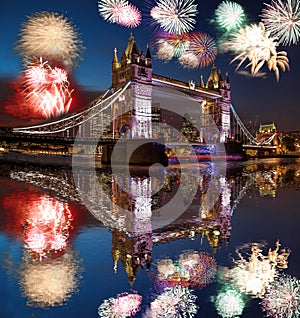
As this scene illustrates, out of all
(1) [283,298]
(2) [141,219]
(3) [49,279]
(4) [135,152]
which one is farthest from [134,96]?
(1) [283,298]

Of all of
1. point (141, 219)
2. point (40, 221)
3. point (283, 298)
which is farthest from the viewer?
point (141, 219)

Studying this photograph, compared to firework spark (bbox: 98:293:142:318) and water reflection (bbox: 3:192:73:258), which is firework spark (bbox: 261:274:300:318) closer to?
firework spark (bbox: 98:293:142:318)

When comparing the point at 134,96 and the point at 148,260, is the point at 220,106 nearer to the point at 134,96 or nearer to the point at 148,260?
the point at 134,96

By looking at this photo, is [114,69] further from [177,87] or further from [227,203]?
[227,203]

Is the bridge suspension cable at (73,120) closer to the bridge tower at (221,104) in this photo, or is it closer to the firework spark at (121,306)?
the bridge tower at (221,104)

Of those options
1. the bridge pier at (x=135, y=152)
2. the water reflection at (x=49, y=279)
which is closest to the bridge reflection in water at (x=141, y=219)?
the water reflection at (x=49, y=279)

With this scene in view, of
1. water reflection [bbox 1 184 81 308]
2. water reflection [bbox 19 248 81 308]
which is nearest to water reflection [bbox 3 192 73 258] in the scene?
water reflection [bbox 1 184 81 308]
